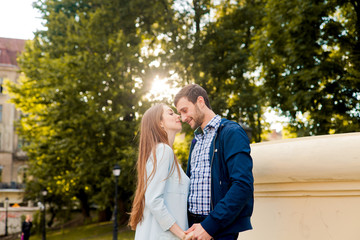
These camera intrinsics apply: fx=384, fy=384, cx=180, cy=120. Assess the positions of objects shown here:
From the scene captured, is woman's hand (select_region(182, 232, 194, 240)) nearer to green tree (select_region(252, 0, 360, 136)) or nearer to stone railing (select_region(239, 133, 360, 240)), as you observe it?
stone railing (select_region(239, 133, 360, 240))

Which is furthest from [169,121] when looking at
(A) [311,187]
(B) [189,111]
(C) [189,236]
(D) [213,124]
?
(A) [311,187]

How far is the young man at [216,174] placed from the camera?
196cm

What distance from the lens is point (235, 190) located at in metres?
1.95

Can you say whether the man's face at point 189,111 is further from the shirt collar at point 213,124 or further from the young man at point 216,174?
the shirt collar at point 213,124

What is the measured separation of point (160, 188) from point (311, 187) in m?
0.90

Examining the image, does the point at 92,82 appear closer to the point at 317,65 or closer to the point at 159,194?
the point at 317,65

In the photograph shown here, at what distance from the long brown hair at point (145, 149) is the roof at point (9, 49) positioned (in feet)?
156

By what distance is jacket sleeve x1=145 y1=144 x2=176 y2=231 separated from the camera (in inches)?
90.1

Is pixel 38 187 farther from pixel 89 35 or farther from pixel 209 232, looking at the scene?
pixel 209 232

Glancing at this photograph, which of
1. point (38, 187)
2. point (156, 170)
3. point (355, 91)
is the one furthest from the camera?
point (38, 187)

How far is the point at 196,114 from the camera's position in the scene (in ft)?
8.09

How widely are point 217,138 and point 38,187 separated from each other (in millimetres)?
25589

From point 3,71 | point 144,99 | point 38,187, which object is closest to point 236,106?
point 144,99

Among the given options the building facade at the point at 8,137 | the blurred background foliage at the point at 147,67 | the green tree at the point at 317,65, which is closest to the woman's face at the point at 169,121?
the green tree at the point at 317,65
